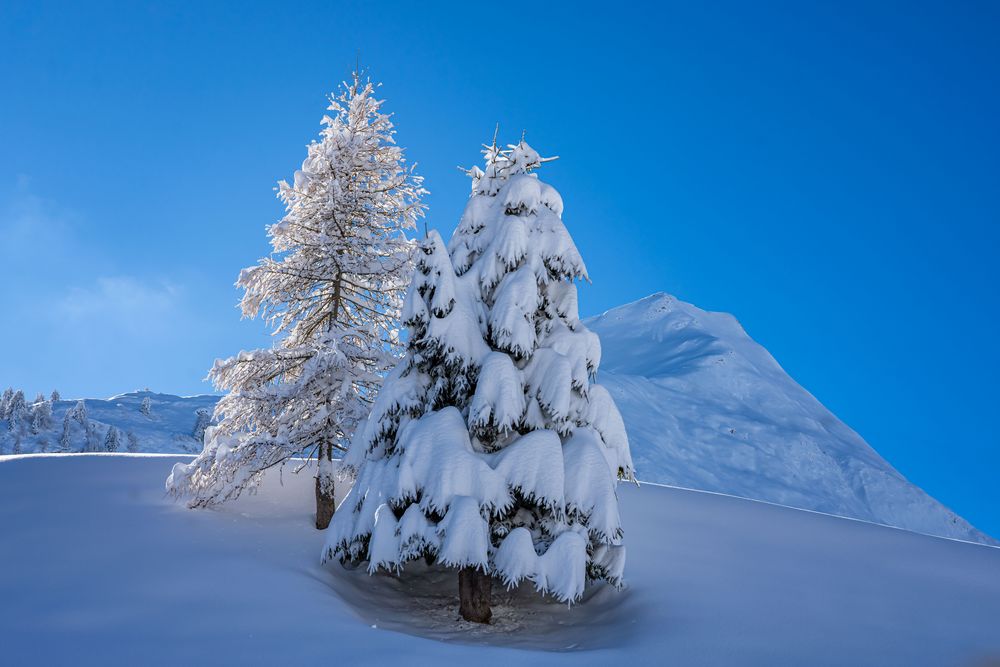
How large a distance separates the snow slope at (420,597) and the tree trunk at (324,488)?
43 cm

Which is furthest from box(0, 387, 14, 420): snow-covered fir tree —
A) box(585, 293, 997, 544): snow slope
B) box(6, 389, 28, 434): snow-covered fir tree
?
box(585, 293, 997, 544): snow slope

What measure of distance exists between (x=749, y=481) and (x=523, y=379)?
4152 cm

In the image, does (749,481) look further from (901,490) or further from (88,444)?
(88,444)

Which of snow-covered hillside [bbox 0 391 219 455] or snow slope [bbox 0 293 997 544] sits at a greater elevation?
snow slope [bbox 0 293 997 544]

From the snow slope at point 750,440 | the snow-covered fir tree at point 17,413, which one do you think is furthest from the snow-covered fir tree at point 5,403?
the snow slope at point 750,440

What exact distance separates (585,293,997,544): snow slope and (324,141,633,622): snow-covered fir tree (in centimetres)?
3464

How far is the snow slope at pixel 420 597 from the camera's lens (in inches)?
257

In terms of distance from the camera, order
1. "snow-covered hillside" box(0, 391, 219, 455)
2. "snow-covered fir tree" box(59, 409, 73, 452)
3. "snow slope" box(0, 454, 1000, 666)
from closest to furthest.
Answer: "snow slope" box(0, 454, 1000, 666) < "snow-covered fir tree" box(59, 409, 73, 452) < "snow-covered hillside" box(0, 391, 219, 455)

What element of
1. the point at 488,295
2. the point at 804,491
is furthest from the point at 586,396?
the point at 804,491

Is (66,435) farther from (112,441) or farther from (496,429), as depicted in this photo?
(496,429)

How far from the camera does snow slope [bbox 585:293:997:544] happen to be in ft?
147

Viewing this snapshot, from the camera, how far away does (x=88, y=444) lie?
6806 cm

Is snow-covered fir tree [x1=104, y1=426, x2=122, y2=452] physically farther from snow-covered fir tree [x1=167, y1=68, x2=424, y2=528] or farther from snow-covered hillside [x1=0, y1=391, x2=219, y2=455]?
snow-covered fir tree [x1=167, y1=68, x2=424, y2=528]

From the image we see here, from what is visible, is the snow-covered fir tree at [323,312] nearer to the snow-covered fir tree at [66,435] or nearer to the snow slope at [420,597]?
the snow slope at [420,597]
